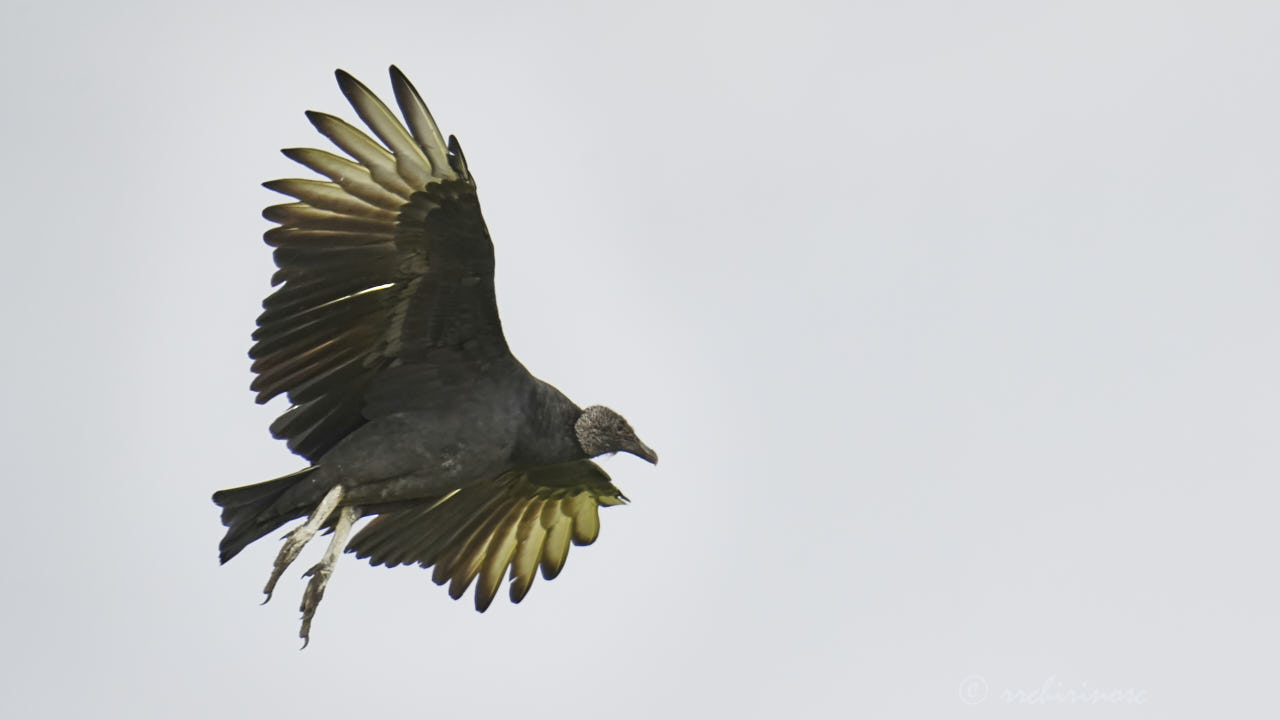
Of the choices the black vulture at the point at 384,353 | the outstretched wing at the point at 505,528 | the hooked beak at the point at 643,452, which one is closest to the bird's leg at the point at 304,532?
the black vulture at the point at 384,353

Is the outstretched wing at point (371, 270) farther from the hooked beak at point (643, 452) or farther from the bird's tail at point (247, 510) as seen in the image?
the hooked beak at point (643, 452)

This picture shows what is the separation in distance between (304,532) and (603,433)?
189cm

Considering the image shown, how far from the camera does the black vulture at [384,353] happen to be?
940cm

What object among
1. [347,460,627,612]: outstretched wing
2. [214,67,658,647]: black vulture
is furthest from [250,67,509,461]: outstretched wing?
[347,460,627,612]: outstretched wing

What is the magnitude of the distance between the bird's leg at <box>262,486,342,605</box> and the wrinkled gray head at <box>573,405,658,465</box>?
58.5 inches

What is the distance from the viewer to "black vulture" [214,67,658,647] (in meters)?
9.40

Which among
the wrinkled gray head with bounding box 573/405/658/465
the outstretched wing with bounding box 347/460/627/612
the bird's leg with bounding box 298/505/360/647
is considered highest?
the wrinkled gray head with bounding box 573/405/658/465

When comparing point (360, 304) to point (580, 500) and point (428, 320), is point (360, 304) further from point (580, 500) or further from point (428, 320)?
point (580, 500)

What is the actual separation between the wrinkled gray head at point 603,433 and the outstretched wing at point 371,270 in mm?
812

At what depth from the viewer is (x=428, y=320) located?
970 centimetres

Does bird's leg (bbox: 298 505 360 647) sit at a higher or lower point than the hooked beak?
lower

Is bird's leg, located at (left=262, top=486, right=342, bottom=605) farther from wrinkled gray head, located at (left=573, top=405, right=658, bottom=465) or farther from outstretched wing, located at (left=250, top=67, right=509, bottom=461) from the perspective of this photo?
wrinkled gray head, located at (left=573, top=405, right=658, bottom=465)

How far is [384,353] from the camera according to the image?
9836 millimetres

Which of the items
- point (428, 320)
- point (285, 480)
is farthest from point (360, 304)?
point (285, 480)
